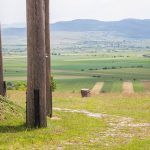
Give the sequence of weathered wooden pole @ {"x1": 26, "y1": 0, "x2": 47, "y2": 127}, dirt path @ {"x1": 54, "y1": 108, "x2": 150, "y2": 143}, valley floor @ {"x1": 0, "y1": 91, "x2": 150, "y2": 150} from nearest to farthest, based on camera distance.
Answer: valley floor @ {"x1": 0, "y1": 91, "x2": 150, "y2": 150}
dirt path @ {"x1": 54, "y1": 108, "x2": 150, "y2": 143}
weathered wooden pole @ {"x1": 26, "y1": 0, "x2": 47, "y2": 127}

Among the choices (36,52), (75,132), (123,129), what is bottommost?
(123,129)

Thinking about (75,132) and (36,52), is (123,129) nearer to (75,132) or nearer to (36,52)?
(75,132)

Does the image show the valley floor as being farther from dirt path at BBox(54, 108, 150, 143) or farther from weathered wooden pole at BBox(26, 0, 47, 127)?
weathered wooden pole at BBox(26, 0, 47, 127)

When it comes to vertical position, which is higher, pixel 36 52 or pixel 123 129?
pixel 36 52

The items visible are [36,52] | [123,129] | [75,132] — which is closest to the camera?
[75,132]

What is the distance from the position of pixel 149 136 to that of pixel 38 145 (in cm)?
420

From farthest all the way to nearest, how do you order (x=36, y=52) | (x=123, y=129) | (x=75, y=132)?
(x=123, y=129), (x=36, y=52), (x=75, y=132)

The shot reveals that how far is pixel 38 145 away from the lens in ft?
38.3

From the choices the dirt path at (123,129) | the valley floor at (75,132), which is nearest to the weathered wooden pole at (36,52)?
the valley floor at (75,132)

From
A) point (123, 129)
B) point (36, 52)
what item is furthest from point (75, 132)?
point (36, 52)

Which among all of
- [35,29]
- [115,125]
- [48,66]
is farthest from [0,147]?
[48,66]

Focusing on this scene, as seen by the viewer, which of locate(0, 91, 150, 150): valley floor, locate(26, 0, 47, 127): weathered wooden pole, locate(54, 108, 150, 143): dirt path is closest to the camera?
locate(0, 91, 150, 150): valley floor

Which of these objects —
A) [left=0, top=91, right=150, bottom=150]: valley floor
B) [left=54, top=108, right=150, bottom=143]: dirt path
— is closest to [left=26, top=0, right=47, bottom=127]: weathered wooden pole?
[left=0, top=91, right=150, bottom=150]: valley floor

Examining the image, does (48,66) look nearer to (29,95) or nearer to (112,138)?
(29,95)
